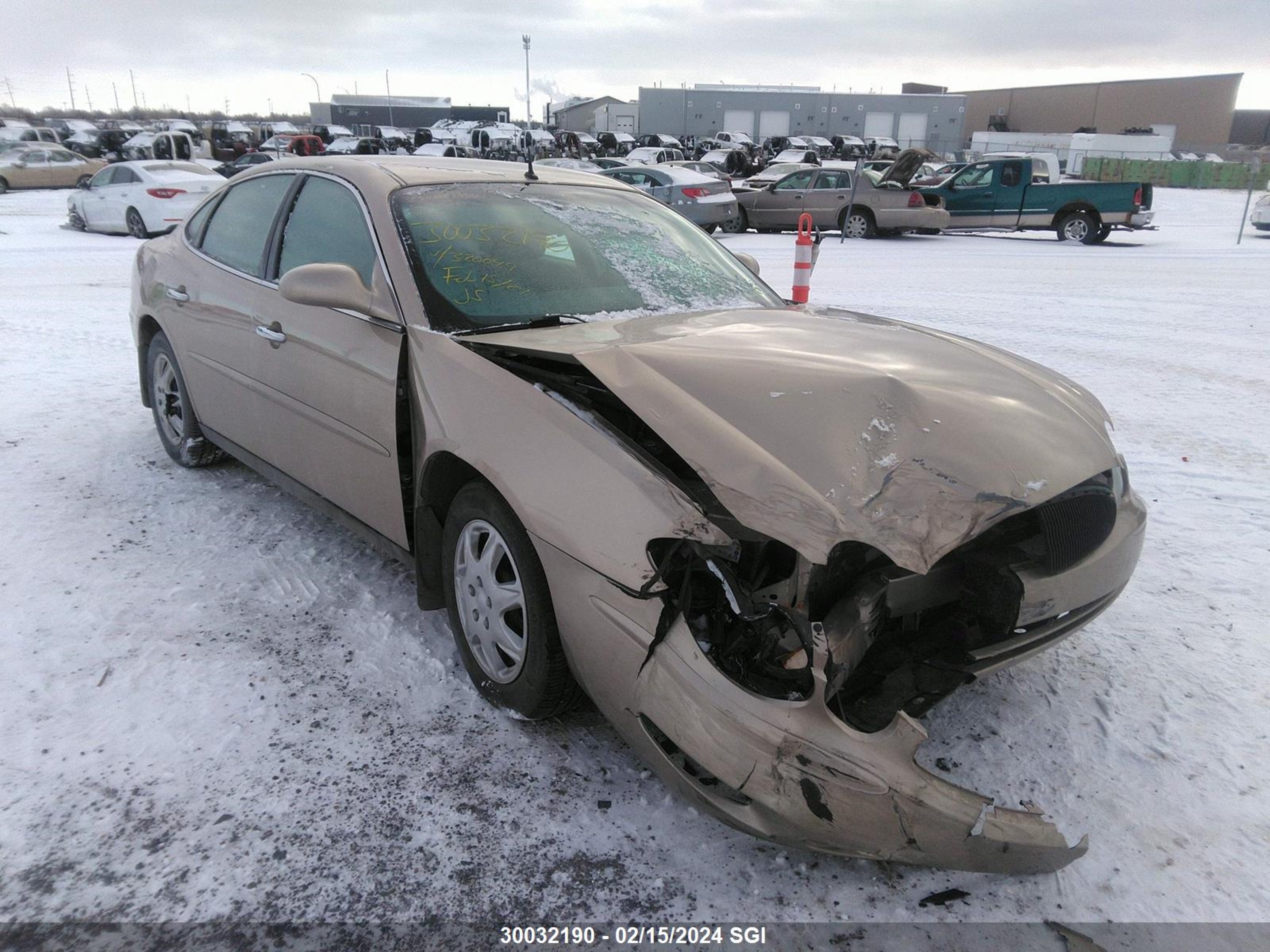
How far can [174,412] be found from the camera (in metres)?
4.55

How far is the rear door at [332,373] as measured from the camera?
2852mm

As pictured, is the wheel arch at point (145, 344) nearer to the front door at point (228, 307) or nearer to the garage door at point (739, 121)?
the front door at point (228, 307)

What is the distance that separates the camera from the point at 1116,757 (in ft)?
8.25

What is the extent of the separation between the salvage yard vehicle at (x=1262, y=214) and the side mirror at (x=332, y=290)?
837 inches

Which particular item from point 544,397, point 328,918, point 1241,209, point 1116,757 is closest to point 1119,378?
point 1116,757

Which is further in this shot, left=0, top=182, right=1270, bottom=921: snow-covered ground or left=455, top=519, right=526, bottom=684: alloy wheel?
left=455, top=519, right=526, bottom=684: alloy wheel

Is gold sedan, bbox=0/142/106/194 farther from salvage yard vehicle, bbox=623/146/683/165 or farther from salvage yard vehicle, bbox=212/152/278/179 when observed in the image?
salvage yard vehicle, bbox=623/146/683/165

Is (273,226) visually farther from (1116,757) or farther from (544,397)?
(1116,757)

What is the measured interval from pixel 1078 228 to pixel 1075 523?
1698cm

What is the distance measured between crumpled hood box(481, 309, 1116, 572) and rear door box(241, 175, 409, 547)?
48cm

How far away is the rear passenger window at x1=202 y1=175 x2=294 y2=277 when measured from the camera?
3.64 m

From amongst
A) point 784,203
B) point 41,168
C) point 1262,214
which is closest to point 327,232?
point 784,203

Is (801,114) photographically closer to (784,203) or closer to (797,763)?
(784,203)

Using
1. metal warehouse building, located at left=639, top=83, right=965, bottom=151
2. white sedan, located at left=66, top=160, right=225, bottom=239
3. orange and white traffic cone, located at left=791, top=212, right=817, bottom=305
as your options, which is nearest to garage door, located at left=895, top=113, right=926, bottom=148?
metal warehouse building, located at left=639, top=83, right=965, bottom=151
